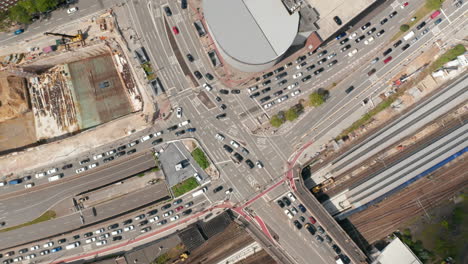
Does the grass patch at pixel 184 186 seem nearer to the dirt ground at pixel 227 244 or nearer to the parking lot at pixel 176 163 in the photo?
the parking lot at pixel 176 163

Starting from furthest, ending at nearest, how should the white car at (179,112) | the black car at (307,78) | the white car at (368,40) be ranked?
the white car at (368,40) < the black car at (307,78) < the white car at (179,112)

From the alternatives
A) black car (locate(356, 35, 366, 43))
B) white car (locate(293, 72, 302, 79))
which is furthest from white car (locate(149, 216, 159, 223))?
black car (locate(356, 35, 366, 43))

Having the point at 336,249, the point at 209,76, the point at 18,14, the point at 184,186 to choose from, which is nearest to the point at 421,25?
the point at 209,76

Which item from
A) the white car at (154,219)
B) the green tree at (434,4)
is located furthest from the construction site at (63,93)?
the green tree at (434,4)

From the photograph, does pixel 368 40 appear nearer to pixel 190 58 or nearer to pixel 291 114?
pixel 291 114

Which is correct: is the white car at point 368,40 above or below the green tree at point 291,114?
above

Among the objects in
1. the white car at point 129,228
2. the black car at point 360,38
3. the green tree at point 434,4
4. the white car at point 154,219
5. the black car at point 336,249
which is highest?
the black car at point 360,38
